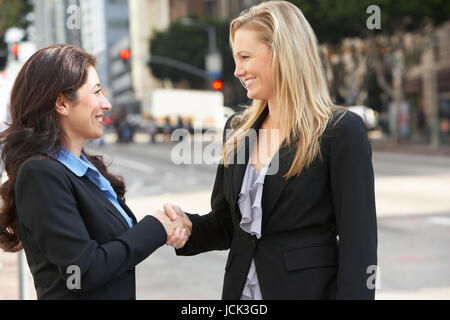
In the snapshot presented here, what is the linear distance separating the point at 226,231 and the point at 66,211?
2.78 ft

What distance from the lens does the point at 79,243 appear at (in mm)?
2172

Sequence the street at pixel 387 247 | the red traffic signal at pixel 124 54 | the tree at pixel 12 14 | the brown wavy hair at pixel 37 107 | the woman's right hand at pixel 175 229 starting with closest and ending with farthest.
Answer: the brown wavy hair at pixel 37 107 < the woman's right hand at pixel 175 229 < the street at pixel 387 247 < the tree at pixel 12 14 < the red traffic signal at pixel 124 54

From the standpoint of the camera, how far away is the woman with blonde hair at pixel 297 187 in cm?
239

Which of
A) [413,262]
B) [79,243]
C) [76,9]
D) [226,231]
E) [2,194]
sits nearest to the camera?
[79,243]

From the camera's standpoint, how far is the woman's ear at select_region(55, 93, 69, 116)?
2363 millimetres

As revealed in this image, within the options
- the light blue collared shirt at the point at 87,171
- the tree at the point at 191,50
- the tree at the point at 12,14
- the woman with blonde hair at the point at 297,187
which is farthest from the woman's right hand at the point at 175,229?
the tree at the point at 191,50

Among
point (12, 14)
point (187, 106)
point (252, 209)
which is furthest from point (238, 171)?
point (187, 106)

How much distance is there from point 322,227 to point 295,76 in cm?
50

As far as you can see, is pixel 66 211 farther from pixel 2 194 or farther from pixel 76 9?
pixel 76 9

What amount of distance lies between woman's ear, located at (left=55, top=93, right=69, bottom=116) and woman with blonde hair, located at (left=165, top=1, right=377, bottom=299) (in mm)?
605

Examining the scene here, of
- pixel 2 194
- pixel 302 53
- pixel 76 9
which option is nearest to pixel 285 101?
pixel 302 53

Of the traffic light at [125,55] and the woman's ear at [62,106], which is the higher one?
the traffic light at [125,55]

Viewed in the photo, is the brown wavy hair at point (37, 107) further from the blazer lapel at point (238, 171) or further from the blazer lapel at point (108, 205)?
the blazer lapel at point (238, 171)

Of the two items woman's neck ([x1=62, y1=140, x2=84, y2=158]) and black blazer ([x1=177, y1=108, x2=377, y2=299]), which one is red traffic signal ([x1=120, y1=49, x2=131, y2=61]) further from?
black blazer ([x1=177, y1=108, x2=377, y2=299])
